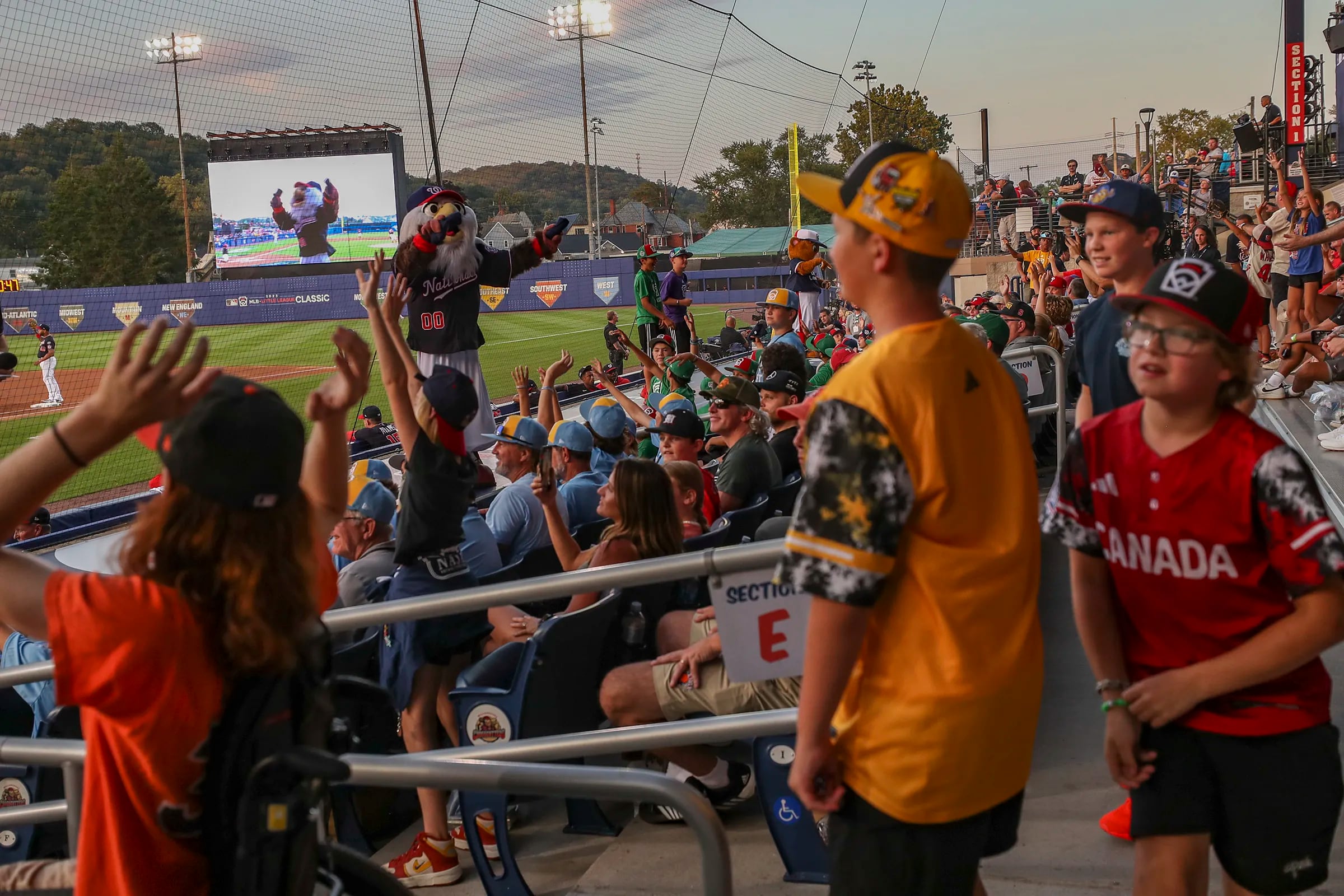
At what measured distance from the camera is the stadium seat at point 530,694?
11.3 feet

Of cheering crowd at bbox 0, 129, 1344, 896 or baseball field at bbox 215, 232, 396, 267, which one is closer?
cheering crowd at bbox 0, 129, 1344, 896

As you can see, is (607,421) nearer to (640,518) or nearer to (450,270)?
(450,270)

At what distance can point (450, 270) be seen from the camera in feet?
21.7

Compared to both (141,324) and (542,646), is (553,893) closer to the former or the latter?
(542,646)

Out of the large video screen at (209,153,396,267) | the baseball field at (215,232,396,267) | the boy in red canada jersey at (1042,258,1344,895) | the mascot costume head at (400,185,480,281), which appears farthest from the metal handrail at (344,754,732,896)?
the baseball field at (215,232,396,267)

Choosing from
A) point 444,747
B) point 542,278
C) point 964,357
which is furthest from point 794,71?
point 542,278

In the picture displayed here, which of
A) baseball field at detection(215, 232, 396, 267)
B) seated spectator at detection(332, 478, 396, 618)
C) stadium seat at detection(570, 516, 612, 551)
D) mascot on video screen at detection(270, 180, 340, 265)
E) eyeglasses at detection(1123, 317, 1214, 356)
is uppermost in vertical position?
mascot on video screen at detection(270, 180, 340, 265)

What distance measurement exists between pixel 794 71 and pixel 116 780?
A: 64.6 ft

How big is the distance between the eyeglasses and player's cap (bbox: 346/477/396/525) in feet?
10.7

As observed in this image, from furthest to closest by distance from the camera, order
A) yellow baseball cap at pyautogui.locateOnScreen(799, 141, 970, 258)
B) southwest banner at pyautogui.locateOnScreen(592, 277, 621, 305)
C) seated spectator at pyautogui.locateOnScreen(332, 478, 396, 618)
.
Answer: southwest banner at pyautogui.locateOnScreen(592, 277, 621, 305) → seated spectator at pyautogui.locateOnScreen(332, 478, 396, 618) → yellow baseball cap at pyautogui.locateOnScreen(799, 141, 970, 258)

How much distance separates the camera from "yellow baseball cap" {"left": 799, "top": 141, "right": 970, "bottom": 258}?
1782 mm

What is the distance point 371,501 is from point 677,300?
35.5ft

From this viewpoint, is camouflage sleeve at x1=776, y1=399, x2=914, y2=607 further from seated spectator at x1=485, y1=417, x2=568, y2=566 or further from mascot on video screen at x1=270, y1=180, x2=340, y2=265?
mascot on video screen at x1=270, y1=180, x2=340, y2=265

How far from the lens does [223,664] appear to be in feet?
5.52
